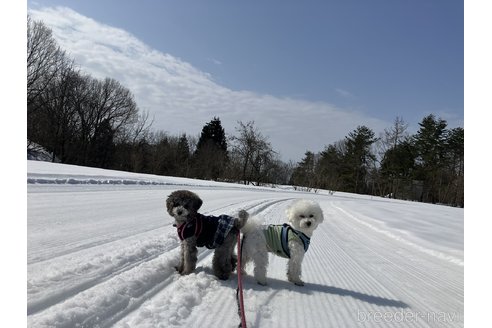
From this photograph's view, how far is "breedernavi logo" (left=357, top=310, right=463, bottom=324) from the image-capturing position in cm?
371

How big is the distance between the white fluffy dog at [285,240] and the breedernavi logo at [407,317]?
0.99 meters

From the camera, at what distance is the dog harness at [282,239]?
15.4ft

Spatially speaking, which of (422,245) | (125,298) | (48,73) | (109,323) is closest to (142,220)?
(125,298)

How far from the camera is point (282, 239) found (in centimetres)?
469

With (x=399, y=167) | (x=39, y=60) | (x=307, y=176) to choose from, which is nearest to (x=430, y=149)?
(x=399, y=167)

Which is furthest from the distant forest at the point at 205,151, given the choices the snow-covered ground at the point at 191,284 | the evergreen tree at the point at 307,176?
the snow-covered ground at the point at 191,284

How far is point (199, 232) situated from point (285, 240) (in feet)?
3.88

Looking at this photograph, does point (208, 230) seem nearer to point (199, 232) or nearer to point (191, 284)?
point (199, 232)

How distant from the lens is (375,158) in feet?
180

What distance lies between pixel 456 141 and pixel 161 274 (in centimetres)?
5771

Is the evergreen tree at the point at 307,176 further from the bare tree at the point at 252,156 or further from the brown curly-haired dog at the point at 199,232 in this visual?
the brown curly-haired dog at the point at 199,232

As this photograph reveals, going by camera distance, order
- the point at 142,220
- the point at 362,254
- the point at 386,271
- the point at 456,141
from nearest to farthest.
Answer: the point at 386,271
the point at 362,254
the point at 142,220
the point at 456,141

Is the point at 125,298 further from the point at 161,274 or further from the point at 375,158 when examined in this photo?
the point at 375,158

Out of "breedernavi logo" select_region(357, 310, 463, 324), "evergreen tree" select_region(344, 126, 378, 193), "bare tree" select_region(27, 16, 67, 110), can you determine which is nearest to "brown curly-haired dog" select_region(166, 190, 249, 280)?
"breedernavi logo" select_region(357, 310, 463, 324)
